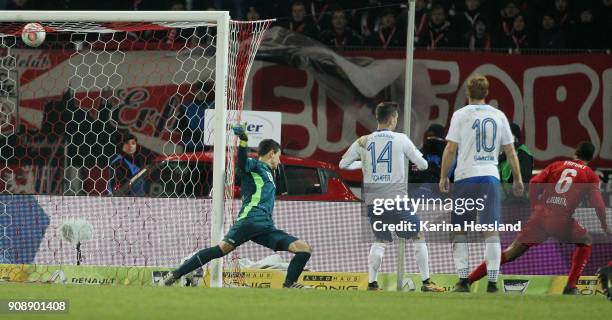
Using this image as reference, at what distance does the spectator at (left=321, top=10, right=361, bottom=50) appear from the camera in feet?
62.3

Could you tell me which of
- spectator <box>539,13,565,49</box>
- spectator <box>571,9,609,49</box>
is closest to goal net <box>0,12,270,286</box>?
spectator <box>539,13,565,49</box>

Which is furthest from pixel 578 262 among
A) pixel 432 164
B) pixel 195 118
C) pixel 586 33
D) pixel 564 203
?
pixel 586 33

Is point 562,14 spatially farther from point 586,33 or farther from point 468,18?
point 468,18

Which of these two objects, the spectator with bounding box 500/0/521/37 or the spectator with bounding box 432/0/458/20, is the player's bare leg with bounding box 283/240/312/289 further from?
the spectator with bounding box 432/0/458/20

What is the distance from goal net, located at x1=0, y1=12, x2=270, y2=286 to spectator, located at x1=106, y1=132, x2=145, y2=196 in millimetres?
19

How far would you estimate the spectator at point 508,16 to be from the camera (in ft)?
64.3

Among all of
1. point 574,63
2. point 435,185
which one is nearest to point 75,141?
point 435,185

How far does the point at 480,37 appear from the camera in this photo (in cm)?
1941

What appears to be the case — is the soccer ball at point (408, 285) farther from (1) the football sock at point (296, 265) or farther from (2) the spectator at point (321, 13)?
(2) the spectator at point (321, 13)

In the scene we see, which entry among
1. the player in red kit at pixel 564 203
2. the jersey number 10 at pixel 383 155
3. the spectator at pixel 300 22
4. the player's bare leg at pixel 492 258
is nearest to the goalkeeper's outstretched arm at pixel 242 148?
the jersey number 10 at pixel 383 155

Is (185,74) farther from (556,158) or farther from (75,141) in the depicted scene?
(556,158)

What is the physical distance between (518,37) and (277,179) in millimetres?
6893

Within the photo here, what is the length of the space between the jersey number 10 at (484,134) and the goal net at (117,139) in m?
2.53

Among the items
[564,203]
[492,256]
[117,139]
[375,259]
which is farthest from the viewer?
[117,139]
